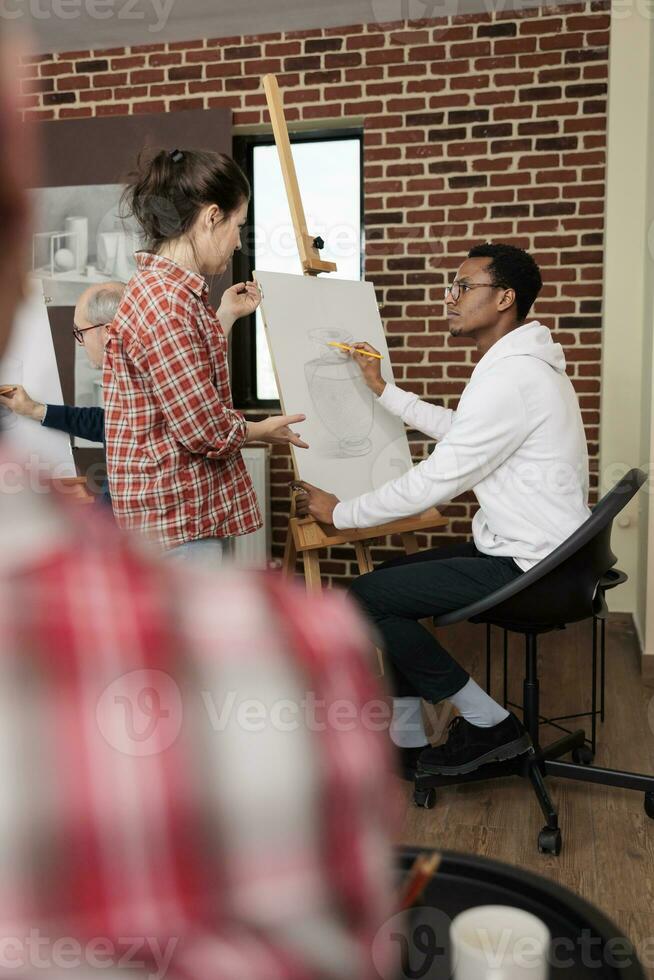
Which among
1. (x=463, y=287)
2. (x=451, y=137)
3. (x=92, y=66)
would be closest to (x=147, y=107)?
(x=92, y=66)

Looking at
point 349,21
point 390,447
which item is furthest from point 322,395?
point 349,21

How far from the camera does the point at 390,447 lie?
119 inches

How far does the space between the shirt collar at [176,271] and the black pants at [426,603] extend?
86 cm

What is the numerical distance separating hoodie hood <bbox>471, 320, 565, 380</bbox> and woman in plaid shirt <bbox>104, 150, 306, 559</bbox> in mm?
689

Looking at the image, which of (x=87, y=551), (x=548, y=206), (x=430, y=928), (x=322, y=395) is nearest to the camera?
(x=87, y=551)

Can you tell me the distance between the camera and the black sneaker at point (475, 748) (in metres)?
2.19

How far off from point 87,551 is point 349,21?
4.20m

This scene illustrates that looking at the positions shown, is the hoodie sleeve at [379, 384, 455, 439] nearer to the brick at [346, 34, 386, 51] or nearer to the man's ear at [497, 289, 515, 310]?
the man's ear at [497, 289, 515, 310]

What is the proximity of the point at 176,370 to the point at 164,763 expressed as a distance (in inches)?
65.0

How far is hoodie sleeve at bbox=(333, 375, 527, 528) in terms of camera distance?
2.16 metres

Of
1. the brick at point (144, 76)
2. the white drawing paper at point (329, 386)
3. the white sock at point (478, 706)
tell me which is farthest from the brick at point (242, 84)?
the white sock at point (478, 706)

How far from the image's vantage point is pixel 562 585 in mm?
2084

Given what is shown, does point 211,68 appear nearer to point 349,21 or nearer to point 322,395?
point 349,21

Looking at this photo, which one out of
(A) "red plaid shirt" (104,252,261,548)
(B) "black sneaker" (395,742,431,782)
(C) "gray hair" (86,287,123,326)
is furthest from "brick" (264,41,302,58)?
(B) "black sneaker" (395,742,431,782)
